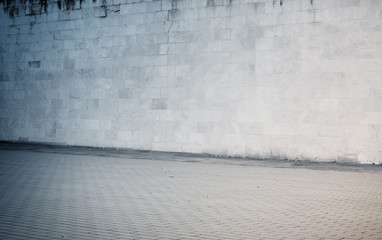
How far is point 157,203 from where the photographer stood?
268 inches

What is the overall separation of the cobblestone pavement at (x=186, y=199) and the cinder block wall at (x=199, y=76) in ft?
4.32

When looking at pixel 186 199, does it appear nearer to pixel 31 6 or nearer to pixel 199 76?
pixel 199 76

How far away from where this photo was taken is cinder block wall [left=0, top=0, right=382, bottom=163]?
12.0 meters

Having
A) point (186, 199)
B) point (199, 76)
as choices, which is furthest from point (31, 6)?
point (186, 199)

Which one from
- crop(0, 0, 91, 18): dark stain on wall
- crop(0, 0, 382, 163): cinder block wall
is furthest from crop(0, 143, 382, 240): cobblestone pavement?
crop(0, 0, 91, 18): dark stain on wall

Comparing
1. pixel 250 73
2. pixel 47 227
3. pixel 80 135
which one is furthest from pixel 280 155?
pixel 47 227

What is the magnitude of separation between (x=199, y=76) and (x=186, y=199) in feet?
23.4

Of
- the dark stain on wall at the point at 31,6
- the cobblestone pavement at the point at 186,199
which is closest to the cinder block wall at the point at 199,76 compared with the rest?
the dark stain on wall at the point at 31,6

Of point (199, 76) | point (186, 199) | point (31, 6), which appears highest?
point (31, 6)

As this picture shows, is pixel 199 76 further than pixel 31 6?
No

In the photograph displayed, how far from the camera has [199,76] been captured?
45.1 feet

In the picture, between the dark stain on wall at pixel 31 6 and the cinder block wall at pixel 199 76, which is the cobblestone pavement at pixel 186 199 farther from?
the dark stain on wall at pixel 31 6

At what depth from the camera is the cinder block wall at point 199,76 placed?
12.0 meters

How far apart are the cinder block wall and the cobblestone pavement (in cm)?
132
